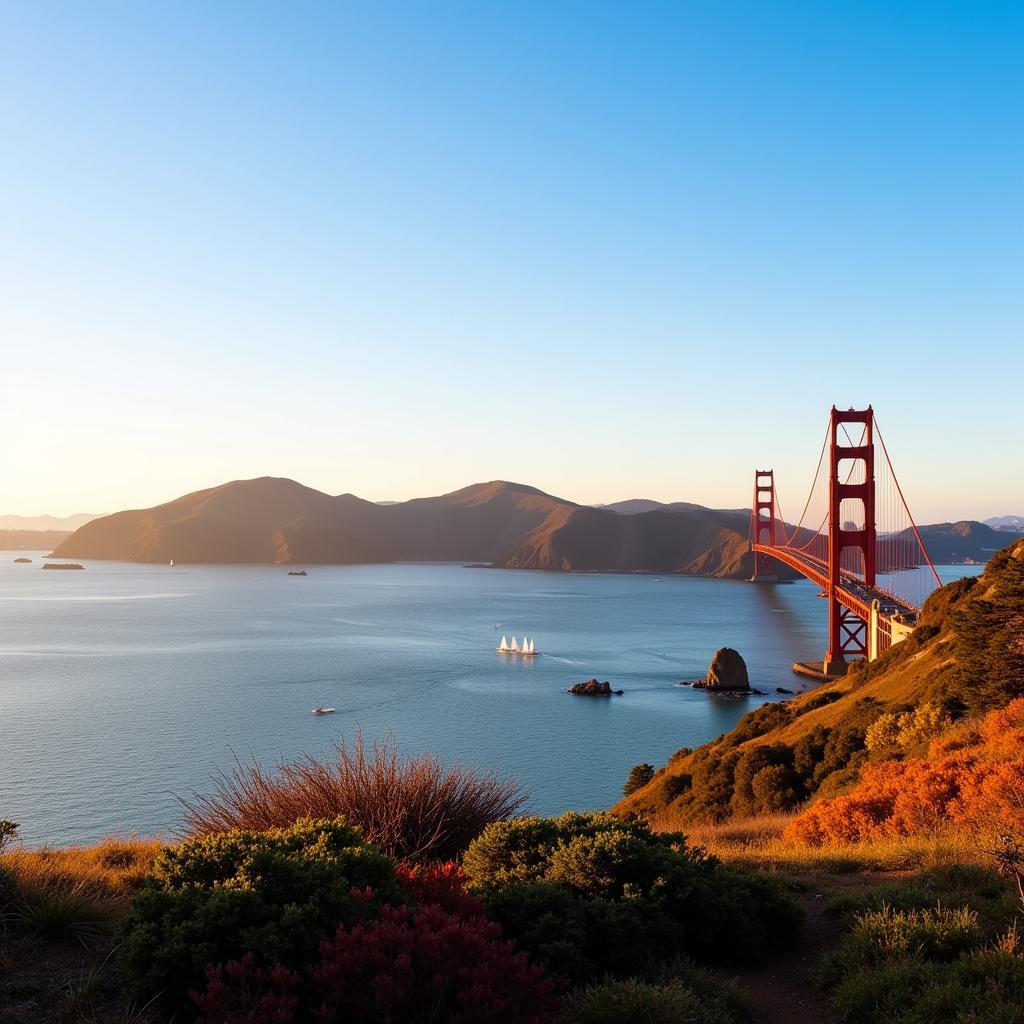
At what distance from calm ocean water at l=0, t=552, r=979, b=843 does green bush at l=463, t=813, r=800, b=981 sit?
89.8 feet

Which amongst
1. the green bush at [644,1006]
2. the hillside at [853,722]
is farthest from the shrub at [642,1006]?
the hillside at [853,722]

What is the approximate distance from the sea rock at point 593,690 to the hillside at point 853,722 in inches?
1035

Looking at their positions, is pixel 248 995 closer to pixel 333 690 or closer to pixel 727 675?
pixel 333 690

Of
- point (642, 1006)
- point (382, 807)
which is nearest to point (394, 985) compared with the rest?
point (642, 1006)

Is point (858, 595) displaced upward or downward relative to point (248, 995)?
downward

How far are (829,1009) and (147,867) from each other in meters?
6.67

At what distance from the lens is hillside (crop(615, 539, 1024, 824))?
21172 millimetres

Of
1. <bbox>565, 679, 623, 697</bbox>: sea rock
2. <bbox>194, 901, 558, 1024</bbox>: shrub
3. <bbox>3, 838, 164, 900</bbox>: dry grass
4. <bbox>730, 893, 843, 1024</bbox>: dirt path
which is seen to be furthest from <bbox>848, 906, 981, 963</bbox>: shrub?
<bbox>565, 679, 623, 697</bbox>: sea rock

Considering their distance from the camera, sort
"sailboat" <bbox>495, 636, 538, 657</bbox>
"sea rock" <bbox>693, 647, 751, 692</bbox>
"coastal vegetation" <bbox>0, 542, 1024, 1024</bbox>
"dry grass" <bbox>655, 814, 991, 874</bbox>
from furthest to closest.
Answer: "sailboat" <bbox>495, 636, 538, 657</bbox> < "sea rock" <bbox>693, 647, 751, 692</bbox> < "dry grass" <bbox>655, 814, 991, 874</bbox> < "coastal vegetation" <bbox>0, 542, 1024, 1024</bbox>

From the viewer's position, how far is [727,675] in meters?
61.4

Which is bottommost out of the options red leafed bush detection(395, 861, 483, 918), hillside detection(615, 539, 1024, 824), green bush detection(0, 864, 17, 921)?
hillside detection(615, 539, 1024, 824)

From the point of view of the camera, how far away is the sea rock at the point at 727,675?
61.0 m

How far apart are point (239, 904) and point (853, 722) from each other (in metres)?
23.4

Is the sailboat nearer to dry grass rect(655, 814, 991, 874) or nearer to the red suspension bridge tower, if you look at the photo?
the red suspension bridge tower
